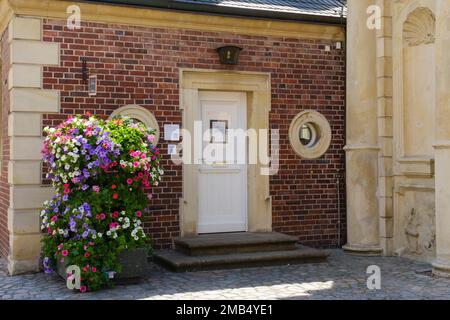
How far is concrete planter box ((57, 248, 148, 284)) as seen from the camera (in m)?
6.74

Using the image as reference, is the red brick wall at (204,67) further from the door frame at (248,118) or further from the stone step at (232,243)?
the stone step at (232,243)

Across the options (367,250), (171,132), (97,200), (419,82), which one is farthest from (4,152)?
(419,82)

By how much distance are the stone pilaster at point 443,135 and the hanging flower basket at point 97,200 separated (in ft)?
11.0

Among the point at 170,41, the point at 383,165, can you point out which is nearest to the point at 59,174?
the point at 170,41

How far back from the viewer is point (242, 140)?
29.3ft

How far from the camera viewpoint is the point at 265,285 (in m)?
6.82

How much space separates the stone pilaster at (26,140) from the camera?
24.6ft

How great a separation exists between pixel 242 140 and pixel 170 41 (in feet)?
5.82

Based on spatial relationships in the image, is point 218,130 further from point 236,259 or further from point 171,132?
point 236,259

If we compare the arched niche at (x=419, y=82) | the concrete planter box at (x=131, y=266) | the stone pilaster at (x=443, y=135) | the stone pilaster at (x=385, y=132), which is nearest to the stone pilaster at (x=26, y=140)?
the concrete planter box at (x=131, y=266)

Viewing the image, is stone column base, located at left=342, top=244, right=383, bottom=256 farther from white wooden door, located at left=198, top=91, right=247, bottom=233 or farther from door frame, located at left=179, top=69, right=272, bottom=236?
white wooden door, located at left=198, top=91, right=247, bottom=233

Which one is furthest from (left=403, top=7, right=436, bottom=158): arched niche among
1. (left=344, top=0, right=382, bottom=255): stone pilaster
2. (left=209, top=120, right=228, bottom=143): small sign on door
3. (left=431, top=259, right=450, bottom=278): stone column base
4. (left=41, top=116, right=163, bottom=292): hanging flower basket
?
(left=41, top=116, right=163, bottom=292): hanging flower basket

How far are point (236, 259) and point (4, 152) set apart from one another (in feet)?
12.2

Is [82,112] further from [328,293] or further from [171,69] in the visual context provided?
[328,293]
